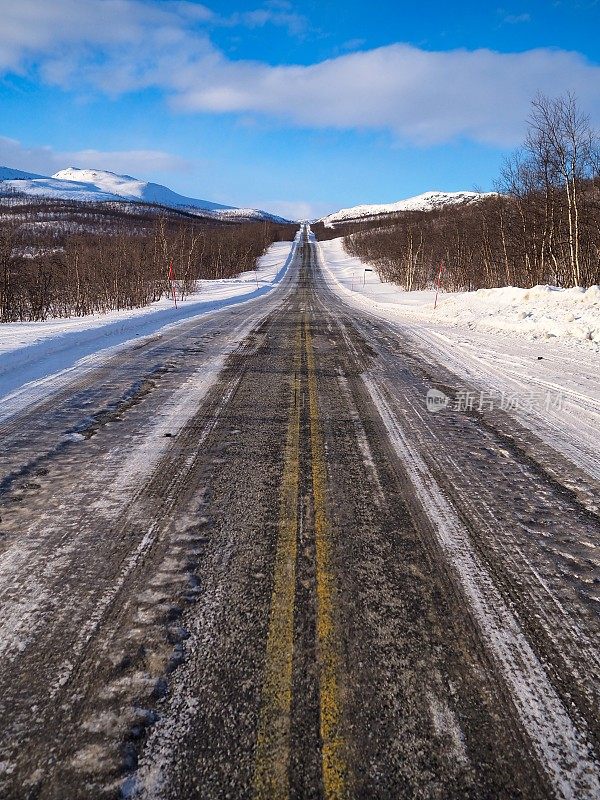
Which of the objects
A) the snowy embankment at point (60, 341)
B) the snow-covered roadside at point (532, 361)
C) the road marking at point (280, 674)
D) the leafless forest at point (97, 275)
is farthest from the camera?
the leafless forest at point (97, 275)

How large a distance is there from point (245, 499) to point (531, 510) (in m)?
2.29

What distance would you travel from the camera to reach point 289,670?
2.19 m

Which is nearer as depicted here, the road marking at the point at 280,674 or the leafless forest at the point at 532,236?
the road marking at the point at 280,674

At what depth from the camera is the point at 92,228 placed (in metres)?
105

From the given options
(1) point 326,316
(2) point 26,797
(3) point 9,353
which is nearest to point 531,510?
(2) point 26,797

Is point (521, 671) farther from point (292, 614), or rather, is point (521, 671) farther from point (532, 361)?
point (532, 361)

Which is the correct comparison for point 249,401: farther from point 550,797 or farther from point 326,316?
point 326,316

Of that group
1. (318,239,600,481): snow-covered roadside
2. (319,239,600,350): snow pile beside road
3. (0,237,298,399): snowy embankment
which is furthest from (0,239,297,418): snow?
(319,239,600,350): snow pile beside road

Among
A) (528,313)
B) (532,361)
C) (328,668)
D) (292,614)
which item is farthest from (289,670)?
(528,313)

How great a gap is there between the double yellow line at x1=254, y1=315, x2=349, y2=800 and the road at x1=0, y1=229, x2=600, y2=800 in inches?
0.4

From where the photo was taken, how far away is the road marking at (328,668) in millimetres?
1747

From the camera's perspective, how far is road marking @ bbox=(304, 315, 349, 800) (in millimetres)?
1747

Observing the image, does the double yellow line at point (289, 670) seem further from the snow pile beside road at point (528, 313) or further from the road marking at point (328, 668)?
the snow pile beside road at point (528, 313)

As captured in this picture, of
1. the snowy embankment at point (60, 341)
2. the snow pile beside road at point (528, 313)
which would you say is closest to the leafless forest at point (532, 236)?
the snow pile beside road at point (528, 313)
